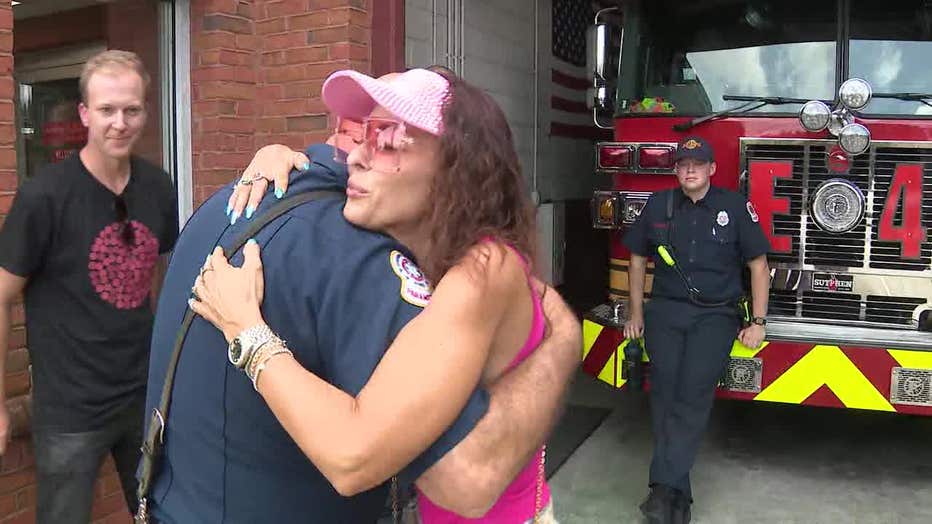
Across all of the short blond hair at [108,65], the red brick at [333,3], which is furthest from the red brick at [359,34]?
the short blond hair at [108,65]

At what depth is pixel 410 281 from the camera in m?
1.34

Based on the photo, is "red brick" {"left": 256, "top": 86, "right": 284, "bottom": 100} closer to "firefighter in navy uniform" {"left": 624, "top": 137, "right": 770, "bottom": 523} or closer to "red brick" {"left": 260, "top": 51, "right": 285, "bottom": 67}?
"red brick" {"left": 260, "top": 51, "right": 285, "bottom": 67}

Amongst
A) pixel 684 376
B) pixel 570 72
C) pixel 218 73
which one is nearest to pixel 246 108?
pixel 218 73

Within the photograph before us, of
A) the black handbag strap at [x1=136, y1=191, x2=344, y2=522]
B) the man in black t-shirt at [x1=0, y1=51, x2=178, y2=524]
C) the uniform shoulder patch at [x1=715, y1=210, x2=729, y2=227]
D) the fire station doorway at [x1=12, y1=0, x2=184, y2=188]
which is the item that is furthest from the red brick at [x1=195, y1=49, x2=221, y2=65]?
the black handbag strap at [x1=136, y1=191, x2=344, y2=522]

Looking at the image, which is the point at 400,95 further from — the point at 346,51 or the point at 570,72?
the point at 570,72

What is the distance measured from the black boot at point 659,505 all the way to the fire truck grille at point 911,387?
45.3 inches

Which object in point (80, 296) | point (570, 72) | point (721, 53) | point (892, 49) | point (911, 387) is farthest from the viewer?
point (570, 72)

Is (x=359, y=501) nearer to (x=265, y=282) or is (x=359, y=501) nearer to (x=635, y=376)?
(x=265, y=282)

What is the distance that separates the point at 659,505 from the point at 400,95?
9.99 feet

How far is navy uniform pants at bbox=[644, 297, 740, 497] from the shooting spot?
4.02m

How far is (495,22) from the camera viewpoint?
239 inches

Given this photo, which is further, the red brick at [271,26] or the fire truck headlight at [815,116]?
the red brick at [271,26]

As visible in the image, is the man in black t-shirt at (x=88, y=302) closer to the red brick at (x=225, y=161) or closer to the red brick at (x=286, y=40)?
the red brick at (x=225, y=161)

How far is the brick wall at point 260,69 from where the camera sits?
4.19 meters
